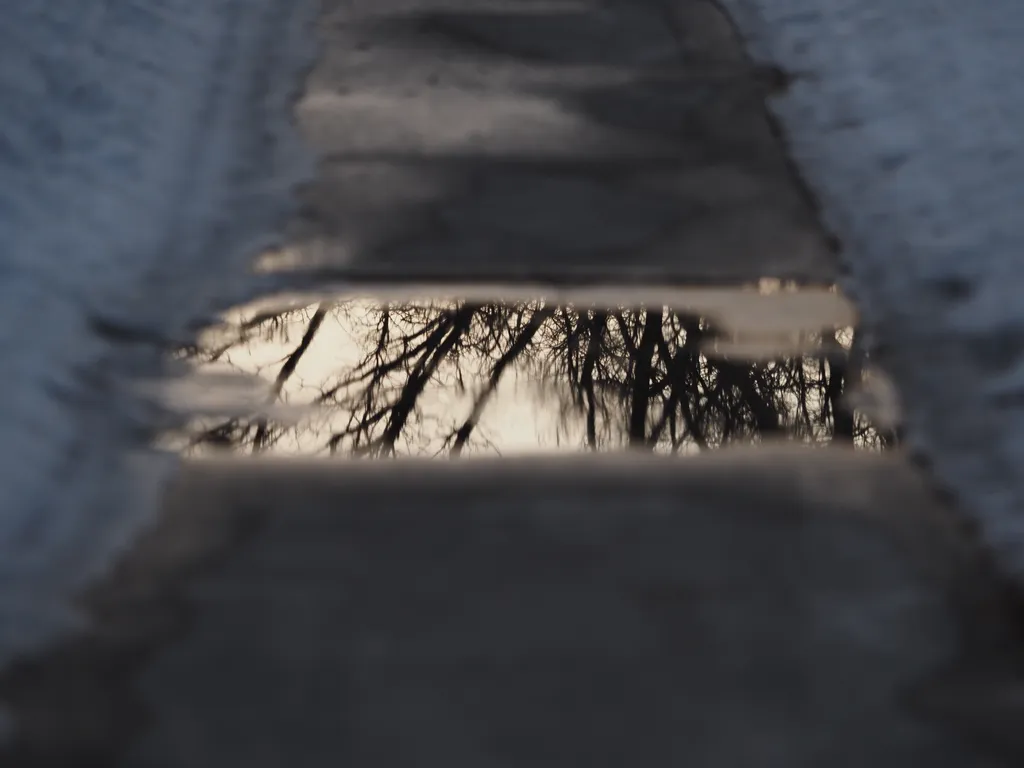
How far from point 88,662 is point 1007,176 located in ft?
8.89

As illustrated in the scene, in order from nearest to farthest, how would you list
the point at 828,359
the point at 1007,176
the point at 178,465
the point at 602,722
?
the point at 602,722 < the point at 178,465 < the point at 828,359 < the point at 1007,176

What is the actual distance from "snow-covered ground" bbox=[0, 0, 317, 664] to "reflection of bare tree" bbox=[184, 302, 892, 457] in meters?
0.25

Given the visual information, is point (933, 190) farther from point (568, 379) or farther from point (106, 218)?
point (106, 218)

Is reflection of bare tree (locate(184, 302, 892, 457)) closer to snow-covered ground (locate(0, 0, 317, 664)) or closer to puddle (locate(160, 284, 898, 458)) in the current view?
puddle (locate(160, 284, 898, 458))

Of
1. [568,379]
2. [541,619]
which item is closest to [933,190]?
[568,379]

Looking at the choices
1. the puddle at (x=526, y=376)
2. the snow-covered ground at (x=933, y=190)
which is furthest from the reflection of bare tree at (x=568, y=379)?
A: the snow-covered ground at (x=933, y=190)

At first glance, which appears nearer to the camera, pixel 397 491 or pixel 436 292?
pixel 397 491

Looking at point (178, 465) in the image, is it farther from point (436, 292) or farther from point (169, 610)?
point (436, 292)

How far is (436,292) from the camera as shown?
3078mm

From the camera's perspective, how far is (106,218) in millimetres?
3369

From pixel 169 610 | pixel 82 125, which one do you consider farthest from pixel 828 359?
pixel 82 125

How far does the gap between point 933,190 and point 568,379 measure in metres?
1.36

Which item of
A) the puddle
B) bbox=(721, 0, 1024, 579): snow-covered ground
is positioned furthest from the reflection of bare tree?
bbox=(721, 0, 1024, 579): snow-covered ground

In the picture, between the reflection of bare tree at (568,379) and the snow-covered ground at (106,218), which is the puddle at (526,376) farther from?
the snow-covered ground at (106,218)
